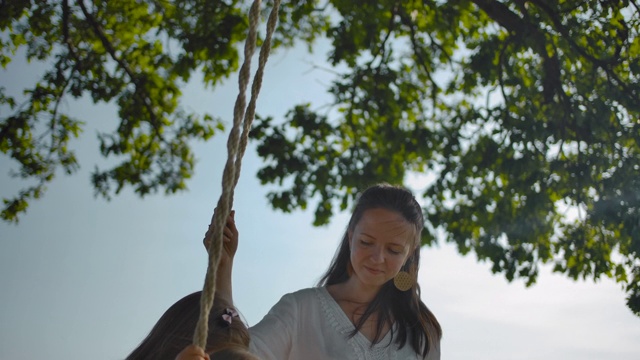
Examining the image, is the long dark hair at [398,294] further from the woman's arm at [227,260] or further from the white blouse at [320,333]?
the woman's arm at [227,260]

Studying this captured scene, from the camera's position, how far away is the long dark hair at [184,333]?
5.94 ft

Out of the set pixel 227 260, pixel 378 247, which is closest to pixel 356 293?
pixel 378 247

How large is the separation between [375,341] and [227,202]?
5.28 feet

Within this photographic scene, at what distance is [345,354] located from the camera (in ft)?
9.71

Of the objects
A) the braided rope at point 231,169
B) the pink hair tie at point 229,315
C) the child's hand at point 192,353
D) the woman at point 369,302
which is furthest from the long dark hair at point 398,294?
the child's hand at point 192,353

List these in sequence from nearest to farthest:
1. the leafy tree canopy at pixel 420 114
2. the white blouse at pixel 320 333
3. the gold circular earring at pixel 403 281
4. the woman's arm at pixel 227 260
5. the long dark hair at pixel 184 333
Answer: the long dark hair at pixel 184 333
the woman's arm at pixel 227 260
the white blouse at pixel 320 333
the gold circular earring at pixel 403 281
the leafy tree canopy at pixel 420 114

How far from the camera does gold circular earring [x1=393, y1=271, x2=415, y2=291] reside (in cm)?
311

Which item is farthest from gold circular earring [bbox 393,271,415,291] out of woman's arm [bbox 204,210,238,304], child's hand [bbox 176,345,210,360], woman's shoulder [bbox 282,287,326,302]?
child's hand [bbox 176,345,210,360]

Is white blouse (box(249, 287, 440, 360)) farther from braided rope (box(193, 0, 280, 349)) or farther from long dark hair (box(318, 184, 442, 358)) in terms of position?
braided rope (box(193, 0, 280, 349))

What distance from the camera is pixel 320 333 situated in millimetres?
2961

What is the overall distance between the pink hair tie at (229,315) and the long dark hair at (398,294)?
1.11m

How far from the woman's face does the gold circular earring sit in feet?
0.40

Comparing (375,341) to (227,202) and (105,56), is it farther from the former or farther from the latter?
(105,56)

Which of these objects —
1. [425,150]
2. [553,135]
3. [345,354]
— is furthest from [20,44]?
[345,354]
